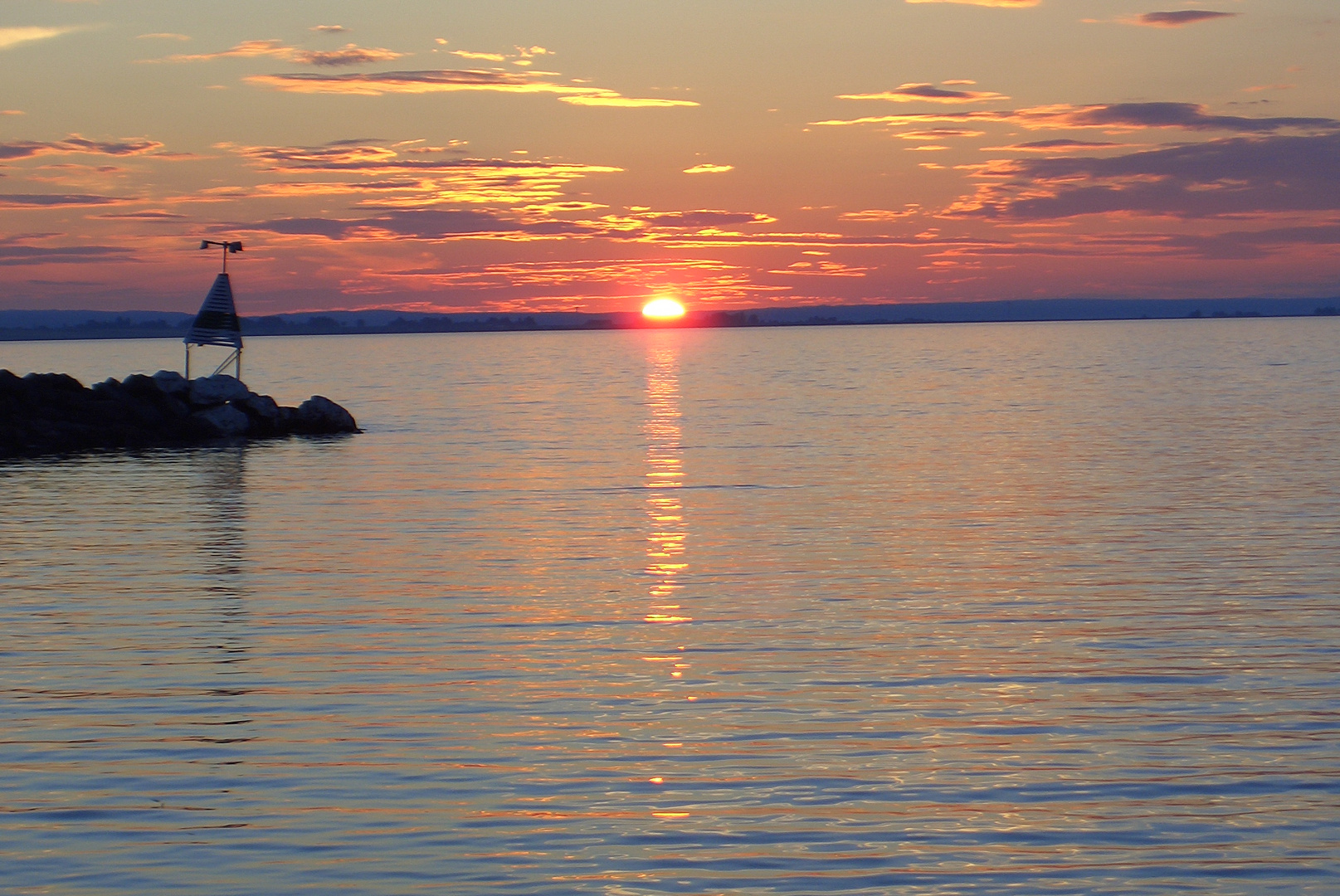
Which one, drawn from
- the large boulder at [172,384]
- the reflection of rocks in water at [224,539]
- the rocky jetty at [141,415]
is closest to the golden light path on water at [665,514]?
the reflection of rocks in water at [224,539]

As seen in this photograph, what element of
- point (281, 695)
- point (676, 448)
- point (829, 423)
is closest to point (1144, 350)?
point (829, 423)

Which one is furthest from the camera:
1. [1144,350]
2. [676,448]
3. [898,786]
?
[1144,350]

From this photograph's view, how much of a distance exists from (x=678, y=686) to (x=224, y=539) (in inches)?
504

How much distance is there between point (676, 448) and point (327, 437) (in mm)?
13928

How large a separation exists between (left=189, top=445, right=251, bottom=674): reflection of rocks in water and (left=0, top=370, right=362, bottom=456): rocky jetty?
19.1 ft

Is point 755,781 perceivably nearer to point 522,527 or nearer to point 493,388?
point 522,527

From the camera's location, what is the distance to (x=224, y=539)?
Result: 22.6m

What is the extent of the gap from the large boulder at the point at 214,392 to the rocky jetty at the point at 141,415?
0.10ft

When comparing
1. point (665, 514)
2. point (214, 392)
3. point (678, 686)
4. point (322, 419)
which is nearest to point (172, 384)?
point (214, 392)

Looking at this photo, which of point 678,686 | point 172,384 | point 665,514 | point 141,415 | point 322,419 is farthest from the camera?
point 322,419

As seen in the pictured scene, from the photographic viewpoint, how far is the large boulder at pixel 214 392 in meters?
47.9

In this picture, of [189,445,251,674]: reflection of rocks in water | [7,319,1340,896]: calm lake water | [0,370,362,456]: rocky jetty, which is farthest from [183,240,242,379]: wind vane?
[7,319,1340,896]: calm lake water

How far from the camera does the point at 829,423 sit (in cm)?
5088

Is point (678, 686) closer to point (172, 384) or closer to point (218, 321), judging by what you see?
point (172, 384)
